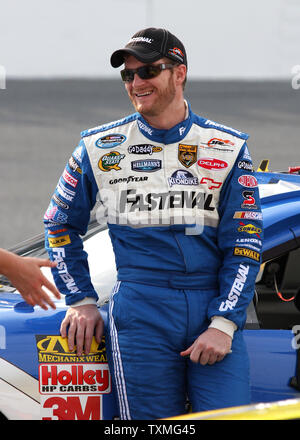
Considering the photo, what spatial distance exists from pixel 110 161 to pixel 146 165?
0.13m

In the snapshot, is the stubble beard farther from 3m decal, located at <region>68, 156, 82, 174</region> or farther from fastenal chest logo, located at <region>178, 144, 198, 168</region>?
3m decal, located at <region>68, 156, 82, 174</region>

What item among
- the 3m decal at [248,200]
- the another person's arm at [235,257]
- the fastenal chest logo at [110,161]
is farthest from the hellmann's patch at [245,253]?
the fastenal chest logo at [110,161]

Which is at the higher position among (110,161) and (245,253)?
(110,161)

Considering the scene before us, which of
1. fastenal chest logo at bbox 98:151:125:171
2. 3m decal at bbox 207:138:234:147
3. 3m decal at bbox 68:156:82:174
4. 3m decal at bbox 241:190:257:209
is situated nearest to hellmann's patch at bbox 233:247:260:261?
3m decal at bbox 241:190:257:209

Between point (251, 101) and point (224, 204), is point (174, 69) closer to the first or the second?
point (224, 204)

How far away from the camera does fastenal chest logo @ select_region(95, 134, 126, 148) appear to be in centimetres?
277

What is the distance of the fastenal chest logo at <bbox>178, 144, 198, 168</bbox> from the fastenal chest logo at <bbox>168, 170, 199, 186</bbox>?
1.3 inches

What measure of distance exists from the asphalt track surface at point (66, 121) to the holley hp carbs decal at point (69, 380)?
3726 mm

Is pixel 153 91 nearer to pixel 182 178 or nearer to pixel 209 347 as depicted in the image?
pixel 182 178

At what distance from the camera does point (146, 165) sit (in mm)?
2736

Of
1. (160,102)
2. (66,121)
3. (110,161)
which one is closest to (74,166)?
(110,161)
